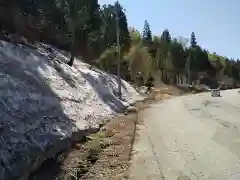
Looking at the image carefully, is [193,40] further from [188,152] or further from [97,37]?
[188,152]

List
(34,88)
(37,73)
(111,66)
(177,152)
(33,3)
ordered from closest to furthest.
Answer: (177,152)
(34,88)
(37,73)
(33,3)
(111,66)

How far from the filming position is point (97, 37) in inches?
2467

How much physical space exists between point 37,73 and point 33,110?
5.81 meters

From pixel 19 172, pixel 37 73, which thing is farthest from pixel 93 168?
pixel 37 73

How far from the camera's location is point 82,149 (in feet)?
41.0

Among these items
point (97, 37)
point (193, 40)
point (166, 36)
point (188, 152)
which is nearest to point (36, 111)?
point (188, 152)

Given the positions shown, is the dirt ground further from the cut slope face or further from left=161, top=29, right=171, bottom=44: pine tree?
left=161, top=29, right=171, bottom=44: pine tree

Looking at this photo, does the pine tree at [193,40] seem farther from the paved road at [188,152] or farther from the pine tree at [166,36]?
the paved road at [188,152]

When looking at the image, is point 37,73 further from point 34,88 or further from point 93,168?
point 93,168

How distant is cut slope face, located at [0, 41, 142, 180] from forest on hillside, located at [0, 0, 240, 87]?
4561mm

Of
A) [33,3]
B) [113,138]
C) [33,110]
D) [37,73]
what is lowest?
[113,138]

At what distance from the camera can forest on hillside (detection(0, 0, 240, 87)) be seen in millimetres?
29516

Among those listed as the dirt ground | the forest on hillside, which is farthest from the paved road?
the forest on hillside

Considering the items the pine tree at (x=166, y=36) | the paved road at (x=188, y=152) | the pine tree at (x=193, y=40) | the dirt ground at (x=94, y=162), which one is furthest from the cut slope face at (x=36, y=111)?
the pine tree at (x=193, y=40)
